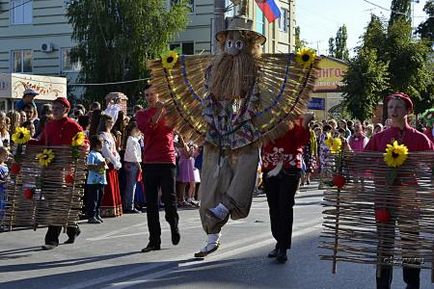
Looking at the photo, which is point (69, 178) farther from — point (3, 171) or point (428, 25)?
point (428, 25)

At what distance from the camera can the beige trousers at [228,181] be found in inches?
321

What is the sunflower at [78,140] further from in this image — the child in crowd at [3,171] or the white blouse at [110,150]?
the white blouse at [110,150]

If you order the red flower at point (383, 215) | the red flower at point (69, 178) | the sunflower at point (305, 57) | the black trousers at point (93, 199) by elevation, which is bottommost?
the black trousers at point (93, 199)

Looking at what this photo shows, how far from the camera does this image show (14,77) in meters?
26.6

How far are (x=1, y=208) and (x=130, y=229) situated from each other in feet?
6.22

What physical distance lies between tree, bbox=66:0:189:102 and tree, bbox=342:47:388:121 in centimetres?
762

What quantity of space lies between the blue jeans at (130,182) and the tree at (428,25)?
51142 mm

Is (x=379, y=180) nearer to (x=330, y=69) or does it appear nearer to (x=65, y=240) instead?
(x=65, y=240)

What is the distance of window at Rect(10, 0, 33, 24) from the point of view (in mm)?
40312

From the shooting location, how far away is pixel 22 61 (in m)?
40.8

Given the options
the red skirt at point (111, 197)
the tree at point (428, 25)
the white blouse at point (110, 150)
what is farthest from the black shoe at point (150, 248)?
the tree at point (428, 25)

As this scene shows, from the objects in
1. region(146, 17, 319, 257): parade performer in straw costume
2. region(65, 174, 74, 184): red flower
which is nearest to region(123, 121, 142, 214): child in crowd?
region(65, 174, 74, 184): red flower

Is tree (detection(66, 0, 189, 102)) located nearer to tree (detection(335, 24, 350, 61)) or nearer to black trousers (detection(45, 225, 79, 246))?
black trousers (detection(45, 225, 79, 246))

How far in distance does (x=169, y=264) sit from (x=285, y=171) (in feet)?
5.38
